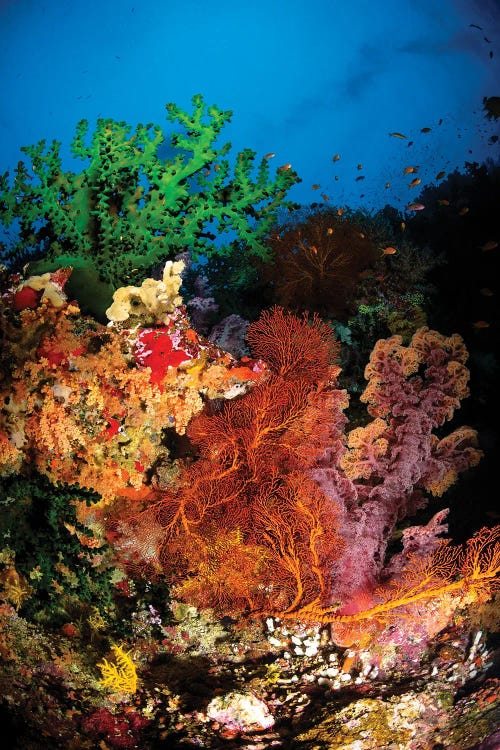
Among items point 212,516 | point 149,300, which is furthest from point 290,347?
point 212,516

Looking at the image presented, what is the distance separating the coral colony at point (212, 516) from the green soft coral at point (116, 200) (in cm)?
2

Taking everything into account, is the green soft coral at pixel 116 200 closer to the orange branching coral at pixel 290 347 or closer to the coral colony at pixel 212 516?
the coral colony at pixel 212 516

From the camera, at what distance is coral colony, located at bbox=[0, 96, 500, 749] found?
3299 millimetres

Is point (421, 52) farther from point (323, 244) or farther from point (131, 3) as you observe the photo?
point (323, 244)

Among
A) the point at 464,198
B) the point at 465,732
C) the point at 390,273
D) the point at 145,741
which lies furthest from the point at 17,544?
the point at 464,198

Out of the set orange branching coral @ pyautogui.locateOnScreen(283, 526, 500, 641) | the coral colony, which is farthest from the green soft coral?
orange branching coral @ pyautogui.locateOnScreen(283, 526, 500, 641)

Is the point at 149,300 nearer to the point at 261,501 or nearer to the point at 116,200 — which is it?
the point at 116,200

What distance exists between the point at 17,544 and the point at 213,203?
3.44 metres

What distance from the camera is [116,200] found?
412cm

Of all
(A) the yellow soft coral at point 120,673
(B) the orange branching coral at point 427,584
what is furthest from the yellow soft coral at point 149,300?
(B) the orange branching coral at point 427,584

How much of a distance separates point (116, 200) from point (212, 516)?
3135 mm

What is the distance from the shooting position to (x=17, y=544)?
10.2 ft

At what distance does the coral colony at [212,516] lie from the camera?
130 inches

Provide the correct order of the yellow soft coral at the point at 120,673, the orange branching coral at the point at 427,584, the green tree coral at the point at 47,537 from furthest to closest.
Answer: the orange branching coral at the point at 427,584 → the yellow soft coral at the point at 120,673 → the green tree coral at the point at 47,537
